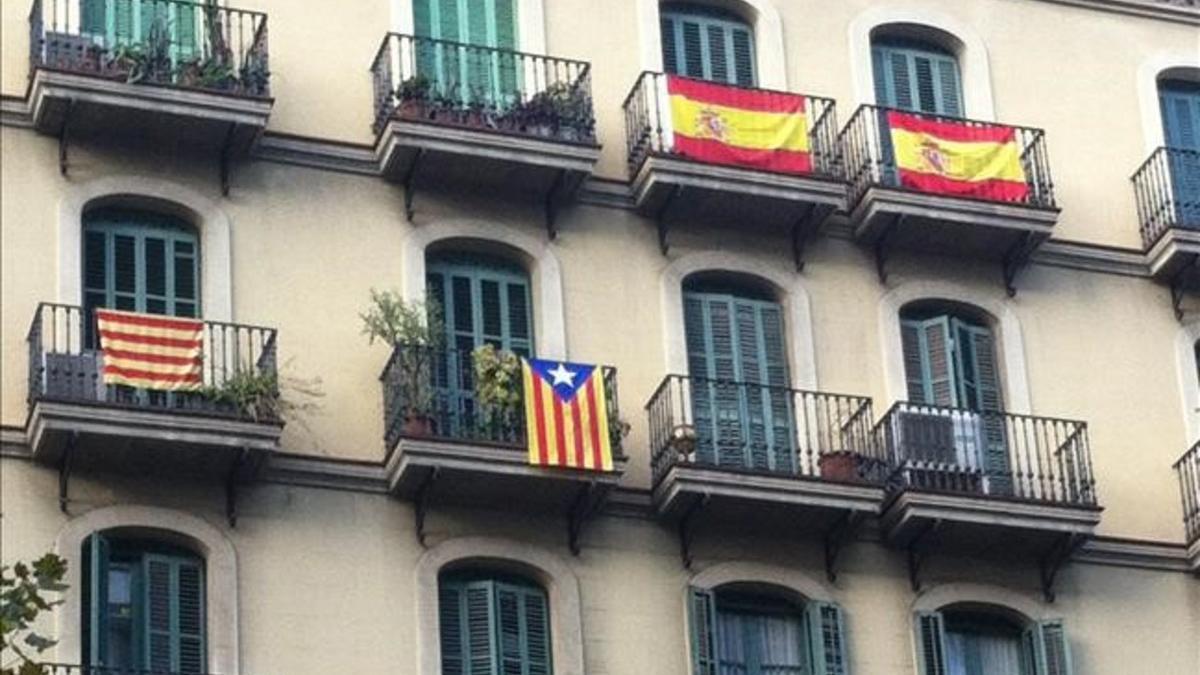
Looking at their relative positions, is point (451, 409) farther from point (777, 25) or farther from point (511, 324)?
point (777, 25)

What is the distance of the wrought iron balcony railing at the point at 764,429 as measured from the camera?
39938 millimetres

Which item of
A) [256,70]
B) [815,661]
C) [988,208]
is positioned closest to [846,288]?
[988,208]

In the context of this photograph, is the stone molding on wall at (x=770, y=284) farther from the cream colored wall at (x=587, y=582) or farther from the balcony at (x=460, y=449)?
the cream colored wall at (x=587, y=582)

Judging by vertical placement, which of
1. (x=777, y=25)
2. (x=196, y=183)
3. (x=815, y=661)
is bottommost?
(x=815, y=661)

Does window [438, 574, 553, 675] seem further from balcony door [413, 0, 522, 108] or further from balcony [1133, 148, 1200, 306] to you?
balcony [1133, 148, 1200, 306]

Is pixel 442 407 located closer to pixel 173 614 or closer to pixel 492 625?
pixel 492 625

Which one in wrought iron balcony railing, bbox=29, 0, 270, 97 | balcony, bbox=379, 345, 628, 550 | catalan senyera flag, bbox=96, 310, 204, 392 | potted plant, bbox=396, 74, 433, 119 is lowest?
balcony, bbox=379, 345, 628, 550

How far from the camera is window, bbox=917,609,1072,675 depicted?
4028 centimetres

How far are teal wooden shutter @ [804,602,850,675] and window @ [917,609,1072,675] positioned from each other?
3.09ft

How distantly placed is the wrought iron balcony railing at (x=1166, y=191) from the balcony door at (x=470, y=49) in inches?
311

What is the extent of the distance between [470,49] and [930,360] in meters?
6.40

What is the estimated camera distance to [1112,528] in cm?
4172

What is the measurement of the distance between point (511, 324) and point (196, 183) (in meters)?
3.82

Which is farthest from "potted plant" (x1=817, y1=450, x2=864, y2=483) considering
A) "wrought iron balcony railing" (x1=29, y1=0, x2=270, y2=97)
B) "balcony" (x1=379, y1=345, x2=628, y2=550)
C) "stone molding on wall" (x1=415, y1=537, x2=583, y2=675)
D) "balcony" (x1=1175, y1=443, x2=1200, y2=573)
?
"wrought iron balcony railing" (x1=29, y1=0, x2=270, y2=97)
